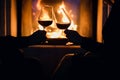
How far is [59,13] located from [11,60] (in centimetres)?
125

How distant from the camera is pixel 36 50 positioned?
325 centimetres

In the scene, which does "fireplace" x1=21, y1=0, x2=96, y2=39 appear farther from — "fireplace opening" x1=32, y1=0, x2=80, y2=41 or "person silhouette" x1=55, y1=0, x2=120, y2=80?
"person silhouette" x1=55, y1=0, x2=120, y2=80

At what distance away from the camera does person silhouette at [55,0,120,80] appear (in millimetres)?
1781

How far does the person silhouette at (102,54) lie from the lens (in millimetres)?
1781

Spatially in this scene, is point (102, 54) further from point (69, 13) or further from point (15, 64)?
point (69, 13)

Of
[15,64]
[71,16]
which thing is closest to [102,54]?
[15,64]

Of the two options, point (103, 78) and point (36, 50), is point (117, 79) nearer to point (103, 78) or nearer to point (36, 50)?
point (103, 78)

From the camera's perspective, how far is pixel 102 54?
190 cm

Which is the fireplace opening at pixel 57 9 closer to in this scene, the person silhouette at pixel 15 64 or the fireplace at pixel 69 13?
the fireplace at pixel 69 13

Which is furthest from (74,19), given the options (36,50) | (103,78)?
(103,78)

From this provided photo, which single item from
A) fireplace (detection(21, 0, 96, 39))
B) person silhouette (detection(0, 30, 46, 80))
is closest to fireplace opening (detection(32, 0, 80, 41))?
fireplace (detection(21, 0, 96, 39))

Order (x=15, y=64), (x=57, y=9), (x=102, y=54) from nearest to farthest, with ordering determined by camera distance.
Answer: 1. (x=102, y=54)
2. (x=15, y=64)
3. (x=57, y=9)

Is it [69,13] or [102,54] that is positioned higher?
[69,13]

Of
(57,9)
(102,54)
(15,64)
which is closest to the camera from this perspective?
(102,54)
